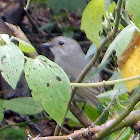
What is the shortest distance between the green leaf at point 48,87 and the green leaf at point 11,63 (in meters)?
0.04

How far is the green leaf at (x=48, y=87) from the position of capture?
120cm

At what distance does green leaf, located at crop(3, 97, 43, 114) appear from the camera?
2350 millimetres

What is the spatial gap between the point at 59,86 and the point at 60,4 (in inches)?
127

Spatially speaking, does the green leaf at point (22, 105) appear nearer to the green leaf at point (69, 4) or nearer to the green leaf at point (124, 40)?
the green leaf at point (124, 40)

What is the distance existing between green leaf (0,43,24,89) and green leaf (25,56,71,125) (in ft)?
0.12

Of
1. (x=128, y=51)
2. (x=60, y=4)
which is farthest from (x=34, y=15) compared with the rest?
(x=128, y=51)

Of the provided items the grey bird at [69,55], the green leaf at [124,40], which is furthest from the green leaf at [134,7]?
the grey bird at [69,55]

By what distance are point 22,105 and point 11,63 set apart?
Result: 3.93 ft

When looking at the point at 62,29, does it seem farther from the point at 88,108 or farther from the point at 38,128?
the point at 88,108

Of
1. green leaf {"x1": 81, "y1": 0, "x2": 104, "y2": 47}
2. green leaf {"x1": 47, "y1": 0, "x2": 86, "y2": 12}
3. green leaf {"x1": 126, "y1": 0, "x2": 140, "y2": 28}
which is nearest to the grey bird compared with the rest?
green leaf {"x1": 47, "y1": 0, "x2": 86, "y2": 12}

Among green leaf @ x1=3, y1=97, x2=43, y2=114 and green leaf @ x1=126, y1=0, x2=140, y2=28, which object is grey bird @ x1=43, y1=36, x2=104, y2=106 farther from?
green leaf @ x1=126, y1=0, x2=140, y2=28

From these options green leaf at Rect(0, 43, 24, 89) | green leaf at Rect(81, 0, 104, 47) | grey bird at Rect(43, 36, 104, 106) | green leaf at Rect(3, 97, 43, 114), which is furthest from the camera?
grey bird at Rect(43, 36, 104, 106)

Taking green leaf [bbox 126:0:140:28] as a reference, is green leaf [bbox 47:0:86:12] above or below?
below

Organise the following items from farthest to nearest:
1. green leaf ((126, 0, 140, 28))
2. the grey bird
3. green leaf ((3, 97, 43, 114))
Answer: the grey bird → green leaf ((3, 97, 43, 114)) → green leaf ((126, 0, 140, 28))
